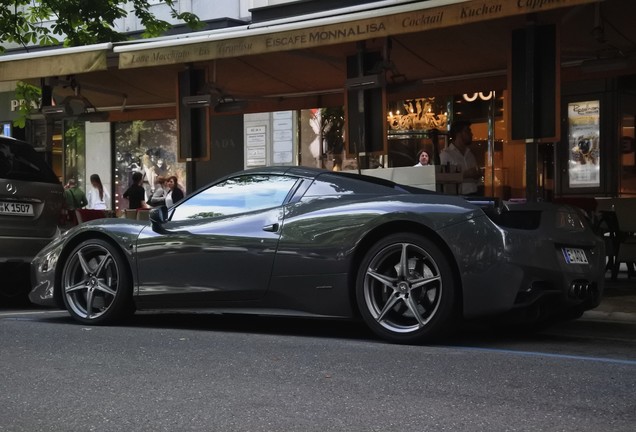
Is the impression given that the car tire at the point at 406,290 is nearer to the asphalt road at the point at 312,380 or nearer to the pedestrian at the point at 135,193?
the asphalt road at the point at 312,380

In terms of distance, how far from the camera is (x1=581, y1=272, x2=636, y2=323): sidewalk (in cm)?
766

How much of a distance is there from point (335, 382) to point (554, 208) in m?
2.26

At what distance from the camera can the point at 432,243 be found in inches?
232

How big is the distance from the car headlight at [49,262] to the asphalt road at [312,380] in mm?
732

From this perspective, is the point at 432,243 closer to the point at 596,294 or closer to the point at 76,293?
the point at 596,294

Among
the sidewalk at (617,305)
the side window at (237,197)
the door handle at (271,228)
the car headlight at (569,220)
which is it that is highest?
the side window at (237,197)

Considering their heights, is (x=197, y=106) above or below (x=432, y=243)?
above

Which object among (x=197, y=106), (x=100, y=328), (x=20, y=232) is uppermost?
(x=197, y=106)

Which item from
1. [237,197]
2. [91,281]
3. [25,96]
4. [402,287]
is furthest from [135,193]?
[402,287]

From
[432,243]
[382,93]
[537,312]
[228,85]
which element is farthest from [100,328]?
[228,85]

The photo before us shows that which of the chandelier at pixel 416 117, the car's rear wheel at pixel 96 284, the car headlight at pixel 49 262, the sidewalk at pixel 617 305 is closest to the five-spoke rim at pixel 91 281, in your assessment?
the car's rear wheel at pixel 96 284

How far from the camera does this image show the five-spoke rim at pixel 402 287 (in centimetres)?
593

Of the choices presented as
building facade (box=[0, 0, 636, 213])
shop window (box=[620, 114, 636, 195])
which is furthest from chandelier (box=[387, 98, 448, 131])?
shop window (box=[620, 114, 636, 195])

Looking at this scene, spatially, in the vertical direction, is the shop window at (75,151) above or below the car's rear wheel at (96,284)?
above
